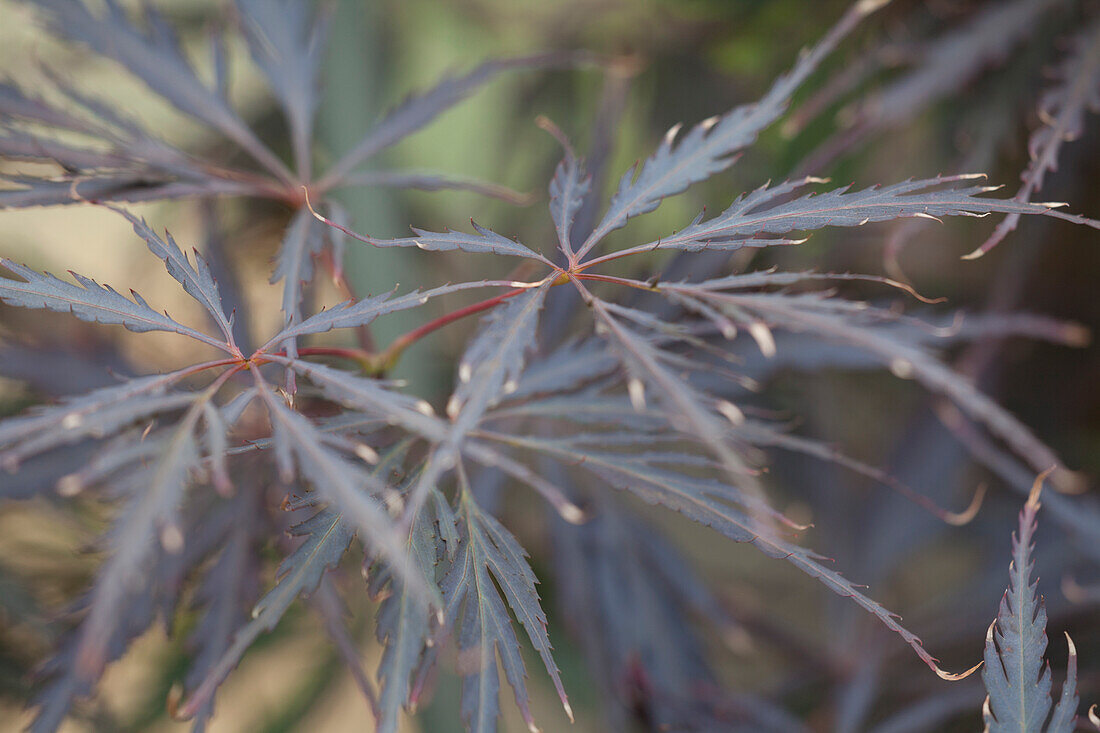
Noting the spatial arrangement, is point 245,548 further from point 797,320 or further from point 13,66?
point 13,66

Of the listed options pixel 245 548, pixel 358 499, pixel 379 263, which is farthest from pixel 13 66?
pixel 358 499

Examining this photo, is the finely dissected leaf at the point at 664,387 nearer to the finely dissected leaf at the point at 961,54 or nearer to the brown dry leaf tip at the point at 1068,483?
the brown dry leaf tip at the point at 1068,483

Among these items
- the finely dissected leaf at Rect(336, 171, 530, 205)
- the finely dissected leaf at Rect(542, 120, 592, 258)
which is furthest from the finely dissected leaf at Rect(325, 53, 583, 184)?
the finely dissected leaf at Rect(542, 120, 592, 258)

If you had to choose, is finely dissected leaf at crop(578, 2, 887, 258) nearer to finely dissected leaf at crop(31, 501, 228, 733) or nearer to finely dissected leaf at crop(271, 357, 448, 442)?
finely dissected leaf at crop(271, 357, 448, 442)

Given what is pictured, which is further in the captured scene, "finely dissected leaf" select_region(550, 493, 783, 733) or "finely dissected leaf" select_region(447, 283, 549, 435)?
"finely dissected leaf" select_region(550, 493, 783, 733)

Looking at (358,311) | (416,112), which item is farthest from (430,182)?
(358,311)

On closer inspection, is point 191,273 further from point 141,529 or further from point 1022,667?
point 1022,667

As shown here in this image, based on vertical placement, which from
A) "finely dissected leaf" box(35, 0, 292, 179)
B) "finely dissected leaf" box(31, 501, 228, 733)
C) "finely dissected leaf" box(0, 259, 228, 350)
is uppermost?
"finely dissected leaf" box(35, 0, 292, 179)
